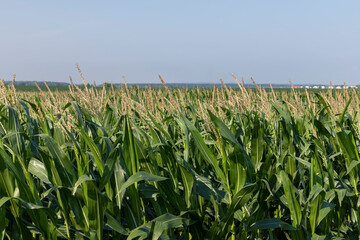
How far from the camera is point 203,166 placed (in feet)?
8.14

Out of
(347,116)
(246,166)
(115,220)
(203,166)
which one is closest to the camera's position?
(115,220)

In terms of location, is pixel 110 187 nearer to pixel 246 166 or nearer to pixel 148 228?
pixel 148 228

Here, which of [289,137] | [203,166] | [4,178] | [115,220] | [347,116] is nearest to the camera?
[4,178]

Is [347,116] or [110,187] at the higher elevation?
[347,116]

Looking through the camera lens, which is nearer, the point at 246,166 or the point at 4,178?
the point at 4,178

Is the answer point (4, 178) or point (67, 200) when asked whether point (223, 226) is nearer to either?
point (67, 200)

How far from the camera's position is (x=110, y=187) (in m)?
1.77

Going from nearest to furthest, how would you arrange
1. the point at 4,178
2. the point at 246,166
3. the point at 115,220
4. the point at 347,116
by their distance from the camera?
the point at 4,178 → the point at 115,220 → the point at 246,166 → the point at 347,116

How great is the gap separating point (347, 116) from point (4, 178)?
8.62 feet

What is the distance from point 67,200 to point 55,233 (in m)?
0.16

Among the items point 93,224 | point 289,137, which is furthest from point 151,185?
point 289,137

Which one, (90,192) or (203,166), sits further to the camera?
(203,166)

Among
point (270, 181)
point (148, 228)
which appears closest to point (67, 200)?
point (148, 228)

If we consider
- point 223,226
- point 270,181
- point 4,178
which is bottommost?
point 223,226
